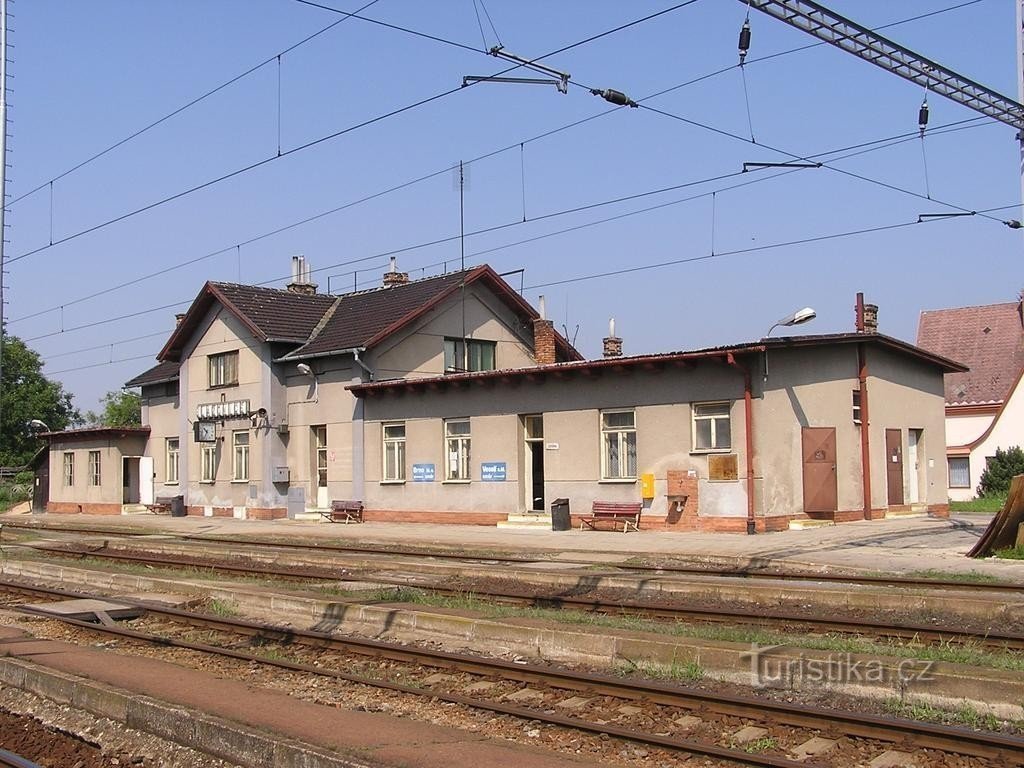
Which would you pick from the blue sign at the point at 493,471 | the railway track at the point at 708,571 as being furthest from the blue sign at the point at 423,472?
the railway track at the point at 708,571

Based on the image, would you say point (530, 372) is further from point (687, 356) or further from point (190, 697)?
point (190, 697)

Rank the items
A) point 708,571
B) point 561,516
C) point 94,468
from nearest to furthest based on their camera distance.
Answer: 1. point 708,571
2. point 561,516
3. point 94,468

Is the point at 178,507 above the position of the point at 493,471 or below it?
below

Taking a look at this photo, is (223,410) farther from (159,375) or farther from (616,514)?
(616,514)

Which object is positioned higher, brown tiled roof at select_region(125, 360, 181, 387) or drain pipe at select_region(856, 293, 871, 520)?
brown tiled roof at select_region(125, 360, 181, 387)

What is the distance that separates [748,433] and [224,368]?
20.0 meters

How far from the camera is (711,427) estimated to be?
23547 millimetres

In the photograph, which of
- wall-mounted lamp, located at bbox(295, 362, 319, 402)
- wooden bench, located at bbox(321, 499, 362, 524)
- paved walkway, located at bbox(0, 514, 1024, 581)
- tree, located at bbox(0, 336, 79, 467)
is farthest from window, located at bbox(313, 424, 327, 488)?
tree, located at bbox(0, 336, 79, 467)

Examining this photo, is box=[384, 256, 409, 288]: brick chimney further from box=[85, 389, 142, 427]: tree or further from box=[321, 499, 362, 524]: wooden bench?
box=[85, 389, 142, 427]: tree

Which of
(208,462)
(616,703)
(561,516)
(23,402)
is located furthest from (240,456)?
(23,402)

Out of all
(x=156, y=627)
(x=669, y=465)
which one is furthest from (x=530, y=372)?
(x=156, y=627)

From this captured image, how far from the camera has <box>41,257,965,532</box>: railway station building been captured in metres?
23.3

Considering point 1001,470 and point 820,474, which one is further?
point 1001,470

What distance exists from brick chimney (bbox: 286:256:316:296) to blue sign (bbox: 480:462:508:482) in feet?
45.1
